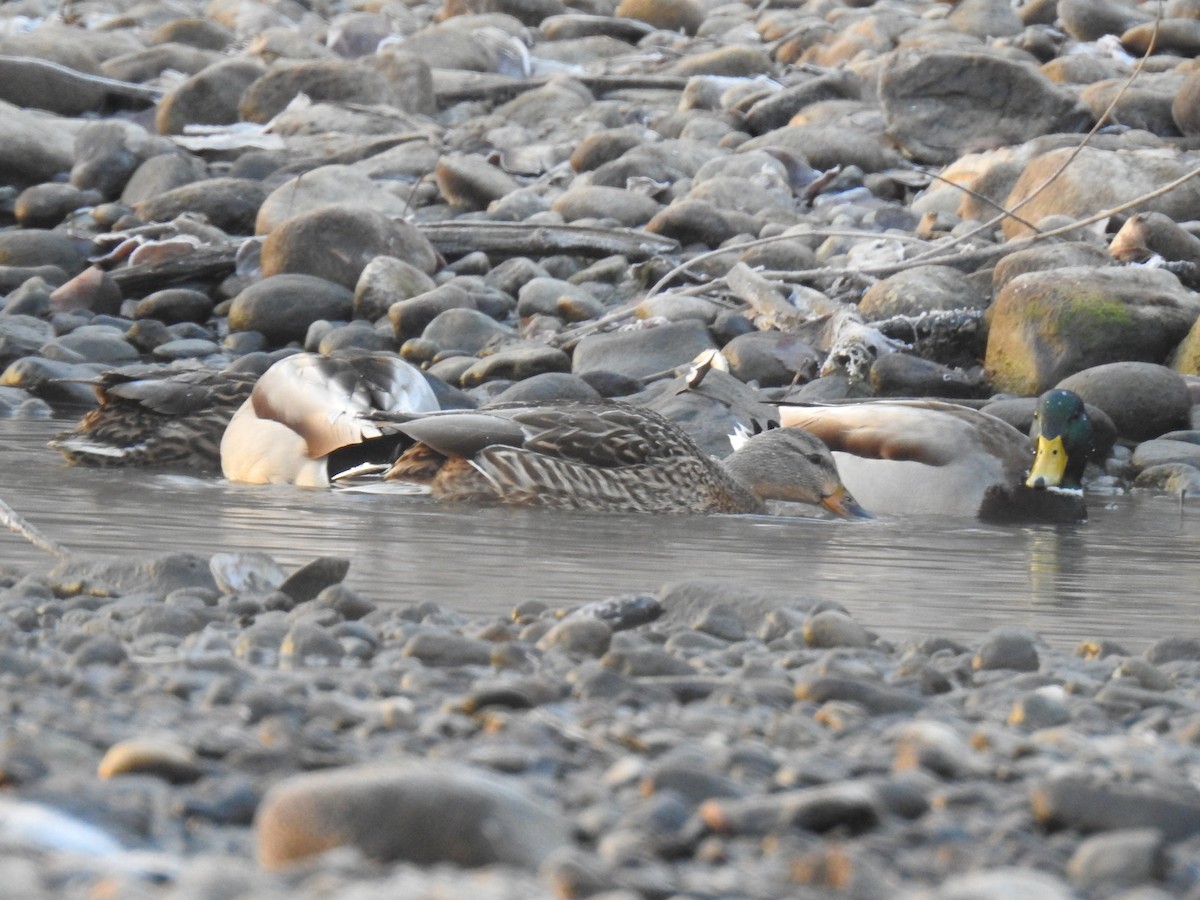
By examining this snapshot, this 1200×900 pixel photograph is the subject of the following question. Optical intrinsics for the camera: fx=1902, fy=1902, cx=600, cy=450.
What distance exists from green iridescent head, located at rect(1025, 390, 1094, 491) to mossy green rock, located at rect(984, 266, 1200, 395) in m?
1.76

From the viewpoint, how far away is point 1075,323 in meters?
9.66

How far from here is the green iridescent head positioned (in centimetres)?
770

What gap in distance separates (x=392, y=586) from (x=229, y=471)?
10.1ft

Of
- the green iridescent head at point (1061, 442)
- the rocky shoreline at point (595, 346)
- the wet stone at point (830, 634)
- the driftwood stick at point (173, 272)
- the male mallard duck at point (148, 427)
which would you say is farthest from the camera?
the driftwood stick at point (173, 272)

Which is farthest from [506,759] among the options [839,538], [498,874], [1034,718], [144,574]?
[839,538]

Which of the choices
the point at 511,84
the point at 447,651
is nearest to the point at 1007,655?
the point at 447,651

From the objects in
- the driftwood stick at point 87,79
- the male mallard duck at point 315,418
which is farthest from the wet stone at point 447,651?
the driftwood stick at point 87,79

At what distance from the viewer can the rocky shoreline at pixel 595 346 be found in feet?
7.20

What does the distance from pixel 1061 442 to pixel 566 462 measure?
6.97 ft

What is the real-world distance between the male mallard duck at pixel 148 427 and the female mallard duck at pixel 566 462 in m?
1.16

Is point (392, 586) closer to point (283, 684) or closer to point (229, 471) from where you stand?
point (283, 684)

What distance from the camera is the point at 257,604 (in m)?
3.95

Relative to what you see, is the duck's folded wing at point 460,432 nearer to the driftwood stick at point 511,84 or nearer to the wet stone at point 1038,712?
the wet stone at point 1038,712

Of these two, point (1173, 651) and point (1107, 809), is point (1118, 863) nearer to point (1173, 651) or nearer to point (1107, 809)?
point (1107, 809)
